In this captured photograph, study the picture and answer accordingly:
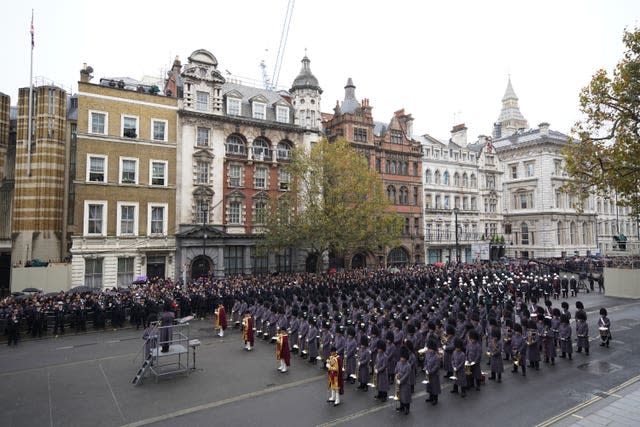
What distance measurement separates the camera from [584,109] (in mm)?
20359

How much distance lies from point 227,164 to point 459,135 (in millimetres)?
35365

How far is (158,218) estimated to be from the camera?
34625 mm

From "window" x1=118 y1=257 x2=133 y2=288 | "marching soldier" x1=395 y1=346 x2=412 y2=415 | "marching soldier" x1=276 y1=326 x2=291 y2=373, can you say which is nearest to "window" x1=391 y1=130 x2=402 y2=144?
"window" x1=118 y1=257 x2=133 y2=288

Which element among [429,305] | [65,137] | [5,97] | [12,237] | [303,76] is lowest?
[429,305]

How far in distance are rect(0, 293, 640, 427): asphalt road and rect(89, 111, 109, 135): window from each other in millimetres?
20771

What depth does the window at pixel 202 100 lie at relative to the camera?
120 ft

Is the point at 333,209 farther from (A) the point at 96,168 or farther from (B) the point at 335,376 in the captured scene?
(B) the point at 335,376

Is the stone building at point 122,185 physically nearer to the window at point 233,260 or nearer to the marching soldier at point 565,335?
the window at point 233,260

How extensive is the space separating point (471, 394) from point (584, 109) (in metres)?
16.3

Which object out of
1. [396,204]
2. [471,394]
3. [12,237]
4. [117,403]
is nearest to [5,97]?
[12,237]

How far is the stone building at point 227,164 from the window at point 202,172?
87 millimetres

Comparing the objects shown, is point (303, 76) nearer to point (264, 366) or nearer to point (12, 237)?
point (12, 237)

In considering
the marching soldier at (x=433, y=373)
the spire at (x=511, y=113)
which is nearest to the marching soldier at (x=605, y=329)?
the marching soldier at (x=433, y=373)

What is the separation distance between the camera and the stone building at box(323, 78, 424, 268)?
1812 inches
